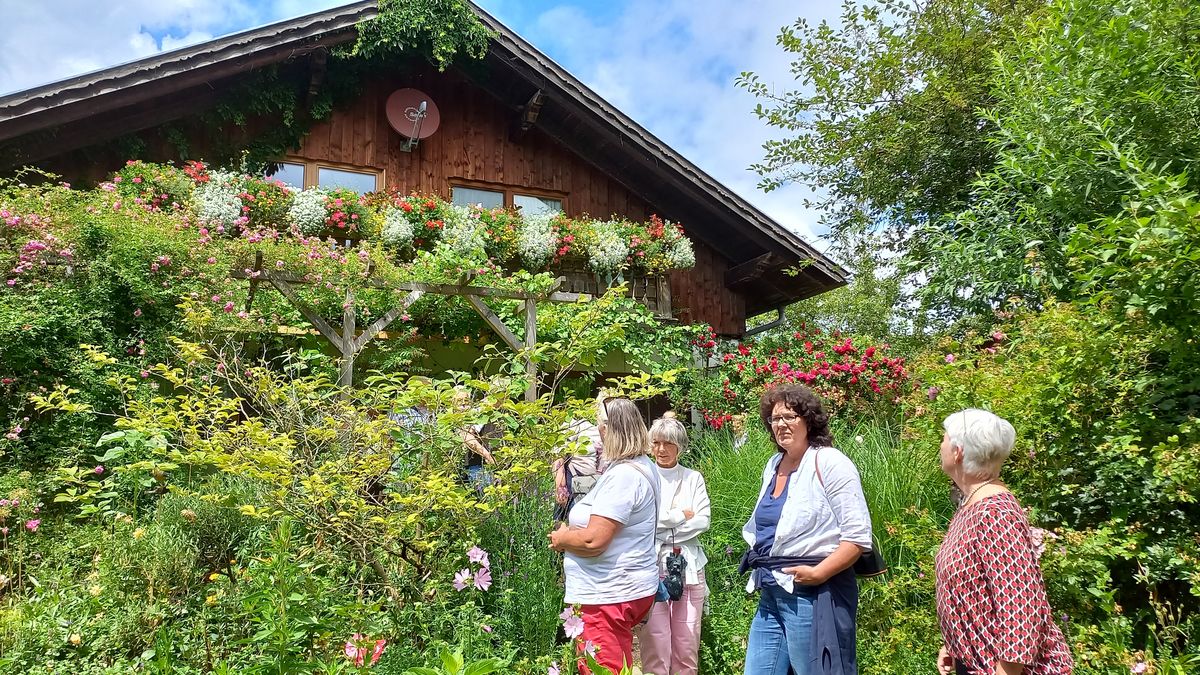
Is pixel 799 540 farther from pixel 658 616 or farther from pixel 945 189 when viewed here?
pixel 945 189

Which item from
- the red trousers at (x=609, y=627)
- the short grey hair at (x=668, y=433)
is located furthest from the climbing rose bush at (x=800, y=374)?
the red trousers at (x=609, y=627)

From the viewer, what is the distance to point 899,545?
12.6 ft

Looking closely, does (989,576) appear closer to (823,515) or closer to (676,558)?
(823,515)

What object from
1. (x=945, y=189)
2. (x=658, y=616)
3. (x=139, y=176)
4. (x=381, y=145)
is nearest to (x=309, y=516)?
(x=658, y=616)

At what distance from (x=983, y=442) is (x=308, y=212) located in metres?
6.33

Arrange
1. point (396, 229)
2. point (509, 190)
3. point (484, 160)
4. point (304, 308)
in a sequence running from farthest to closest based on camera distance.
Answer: point (509, 190)
point (484, 160)
point (396, 229)
point (304, 308)

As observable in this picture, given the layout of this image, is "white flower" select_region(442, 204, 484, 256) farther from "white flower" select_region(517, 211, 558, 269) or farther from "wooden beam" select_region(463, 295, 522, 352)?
"wooden beam" select_region(463, 295, 522, 352)

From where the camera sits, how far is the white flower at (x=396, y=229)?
692 cm

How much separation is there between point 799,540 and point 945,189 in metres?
6.21

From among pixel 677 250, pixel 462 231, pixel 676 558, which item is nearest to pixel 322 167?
pixel 462 231

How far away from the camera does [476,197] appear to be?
8609 millimetres

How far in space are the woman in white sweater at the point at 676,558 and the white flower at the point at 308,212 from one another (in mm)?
4688

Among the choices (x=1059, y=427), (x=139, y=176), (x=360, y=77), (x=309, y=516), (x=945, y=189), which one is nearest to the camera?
(x=309, y=516)

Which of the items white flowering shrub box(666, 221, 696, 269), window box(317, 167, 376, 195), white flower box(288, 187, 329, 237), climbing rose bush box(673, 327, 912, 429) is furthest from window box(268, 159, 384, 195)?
climbing rose bush box(673, 327, 912, 429)
